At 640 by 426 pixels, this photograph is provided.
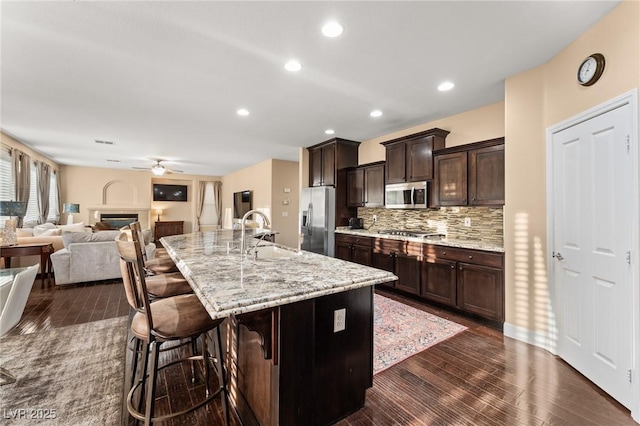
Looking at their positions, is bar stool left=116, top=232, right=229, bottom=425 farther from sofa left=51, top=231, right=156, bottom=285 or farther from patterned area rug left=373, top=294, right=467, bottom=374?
sofa left=51, top=231, right=156, bottom=285

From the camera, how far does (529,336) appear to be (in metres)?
2.64

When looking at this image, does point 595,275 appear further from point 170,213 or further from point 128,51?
point 170,213

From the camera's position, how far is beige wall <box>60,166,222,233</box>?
8545 millimetres

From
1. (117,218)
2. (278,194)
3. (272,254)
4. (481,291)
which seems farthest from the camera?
(117,218)

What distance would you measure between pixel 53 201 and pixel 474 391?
10443mm

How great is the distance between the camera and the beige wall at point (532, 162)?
7.54 ft

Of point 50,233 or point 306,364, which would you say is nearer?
point 306,364

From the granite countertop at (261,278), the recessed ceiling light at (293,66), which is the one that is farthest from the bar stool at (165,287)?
the recessed ceiling light at (293,66)

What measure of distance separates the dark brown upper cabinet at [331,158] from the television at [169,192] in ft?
23.2

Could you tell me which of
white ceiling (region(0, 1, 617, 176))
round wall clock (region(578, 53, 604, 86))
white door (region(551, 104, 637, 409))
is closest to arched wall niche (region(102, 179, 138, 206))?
white ceiling (region(0, 1, 617, 176))

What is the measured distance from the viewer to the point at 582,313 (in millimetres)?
2176

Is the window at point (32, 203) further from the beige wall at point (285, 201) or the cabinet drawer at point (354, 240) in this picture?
the cabinet drawer at point (354, 240)

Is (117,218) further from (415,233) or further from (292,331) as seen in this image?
(292,331)

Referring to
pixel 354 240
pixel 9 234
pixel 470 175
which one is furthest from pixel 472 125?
pixel 9 234
